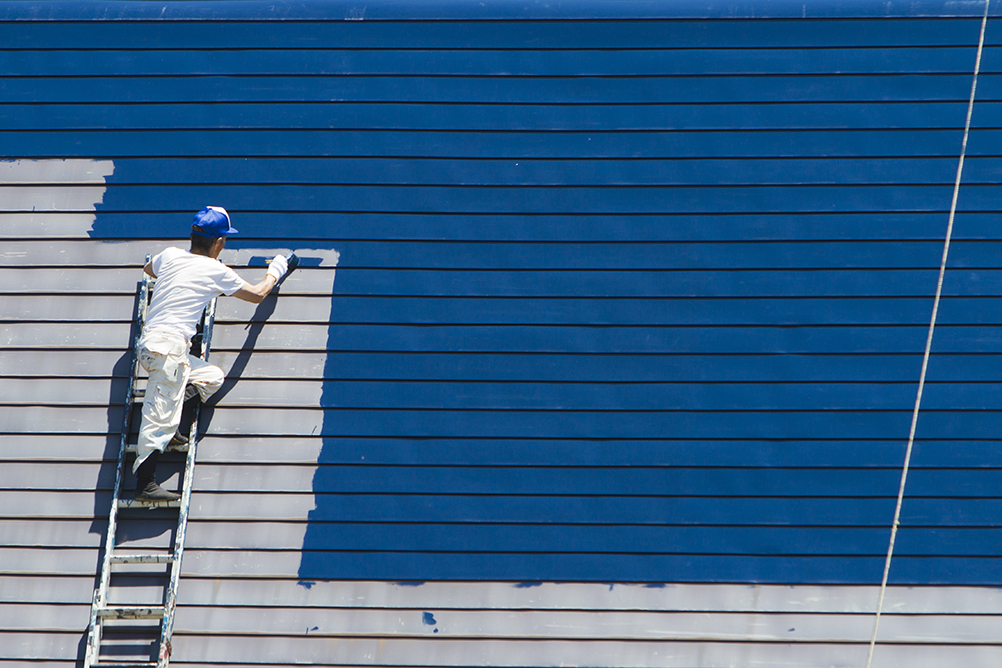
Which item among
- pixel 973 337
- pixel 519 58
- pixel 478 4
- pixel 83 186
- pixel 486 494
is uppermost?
pixel 478 4

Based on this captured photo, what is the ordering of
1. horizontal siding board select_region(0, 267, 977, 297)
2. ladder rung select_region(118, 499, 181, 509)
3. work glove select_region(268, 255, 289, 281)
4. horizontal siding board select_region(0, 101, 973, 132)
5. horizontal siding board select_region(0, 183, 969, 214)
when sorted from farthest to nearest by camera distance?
horizontal siding board select_region(0, 101, 973, 132), horizontal siding board select_region(0, 183, 969, 214), horizontal siding board select_region(0, 267, 977, 297), work glove select_region(268, 255, 289, 281), ladder rung select_region(118, 499, 181, 509)

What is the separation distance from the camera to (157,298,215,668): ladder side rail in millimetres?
4332

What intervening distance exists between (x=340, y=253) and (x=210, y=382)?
3.58 ft

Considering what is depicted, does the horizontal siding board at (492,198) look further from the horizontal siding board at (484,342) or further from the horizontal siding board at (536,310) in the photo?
the horizontal siding board at (484,342)

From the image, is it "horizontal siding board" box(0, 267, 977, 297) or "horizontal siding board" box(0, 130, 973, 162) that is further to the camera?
"horizontal siding board" box(0, 130, 973, 162)

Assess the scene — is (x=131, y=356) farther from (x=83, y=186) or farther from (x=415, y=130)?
(x=415, y=130)

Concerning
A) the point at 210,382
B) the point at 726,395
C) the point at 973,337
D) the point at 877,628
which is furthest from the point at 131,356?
the point at 973,337

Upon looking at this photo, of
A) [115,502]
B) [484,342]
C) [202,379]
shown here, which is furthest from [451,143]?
[115,502]

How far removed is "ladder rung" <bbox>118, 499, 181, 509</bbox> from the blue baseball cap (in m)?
1.48

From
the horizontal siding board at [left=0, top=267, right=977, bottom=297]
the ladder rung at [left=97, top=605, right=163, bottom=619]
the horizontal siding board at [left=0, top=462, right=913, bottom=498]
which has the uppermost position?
the horizontal siding board at [left=0, top=267, right=977, bottom=297]

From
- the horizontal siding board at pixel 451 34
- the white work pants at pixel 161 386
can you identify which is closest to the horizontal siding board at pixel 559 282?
the white work pants at pixel 161 386

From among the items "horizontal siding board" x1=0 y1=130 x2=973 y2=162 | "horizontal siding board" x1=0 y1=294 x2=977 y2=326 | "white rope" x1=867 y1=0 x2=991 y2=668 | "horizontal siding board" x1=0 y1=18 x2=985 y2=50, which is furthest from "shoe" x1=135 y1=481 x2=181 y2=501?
"white rope" x1=867 y1=0 x2=991 y2=668

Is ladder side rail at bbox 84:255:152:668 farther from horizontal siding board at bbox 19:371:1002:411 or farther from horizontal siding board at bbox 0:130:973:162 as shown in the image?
horizontal siding board at bbox 0:130:973:162

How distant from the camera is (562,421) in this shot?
4832 mm
